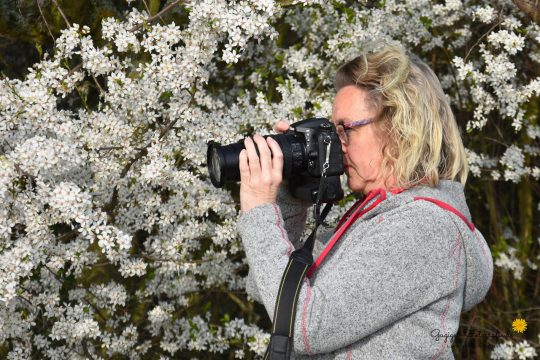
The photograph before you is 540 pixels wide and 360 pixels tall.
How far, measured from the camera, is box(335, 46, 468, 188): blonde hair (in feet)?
6.07

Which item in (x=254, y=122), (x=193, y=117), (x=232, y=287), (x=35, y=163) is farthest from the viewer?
(x=232, y=287)

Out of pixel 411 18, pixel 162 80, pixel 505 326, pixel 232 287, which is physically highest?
pixel 162 80

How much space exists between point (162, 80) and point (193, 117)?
Answer: 25cm

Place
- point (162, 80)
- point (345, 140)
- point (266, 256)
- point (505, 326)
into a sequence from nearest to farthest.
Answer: point (266, 256), point (345, 140), point (162, 80), point (505, 326)

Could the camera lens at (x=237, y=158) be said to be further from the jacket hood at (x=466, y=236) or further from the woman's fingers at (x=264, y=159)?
the jacket hood at (x=466, y=236)

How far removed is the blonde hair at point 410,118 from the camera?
1.85 m

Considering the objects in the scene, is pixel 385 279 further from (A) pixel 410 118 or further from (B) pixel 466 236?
(A) pixel 410 118

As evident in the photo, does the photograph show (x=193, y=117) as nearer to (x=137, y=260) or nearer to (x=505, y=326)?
(x=137, y=260)

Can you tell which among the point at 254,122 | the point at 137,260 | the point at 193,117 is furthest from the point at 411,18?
the point at 137,260

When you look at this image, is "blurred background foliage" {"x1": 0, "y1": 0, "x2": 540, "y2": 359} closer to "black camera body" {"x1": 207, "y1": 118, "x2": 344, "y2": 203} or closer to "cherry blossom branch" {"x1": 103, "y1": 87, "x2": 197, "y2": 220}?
"cherry blossom branch" {"x1": 103, "y1": 87, "x2": 197, "y2": 220}

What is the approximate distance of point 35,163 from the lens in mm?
2111

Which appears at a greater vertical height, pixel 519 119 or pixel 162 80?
pixel 162 80

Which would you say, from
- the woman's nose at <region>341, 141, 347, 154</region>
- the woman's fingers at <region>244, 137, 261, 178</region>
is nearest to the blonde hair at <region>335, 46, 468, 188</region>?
the woman's nose at <region>341, 141, 347, 154</region>

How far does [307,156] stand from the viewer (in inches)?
75.5
